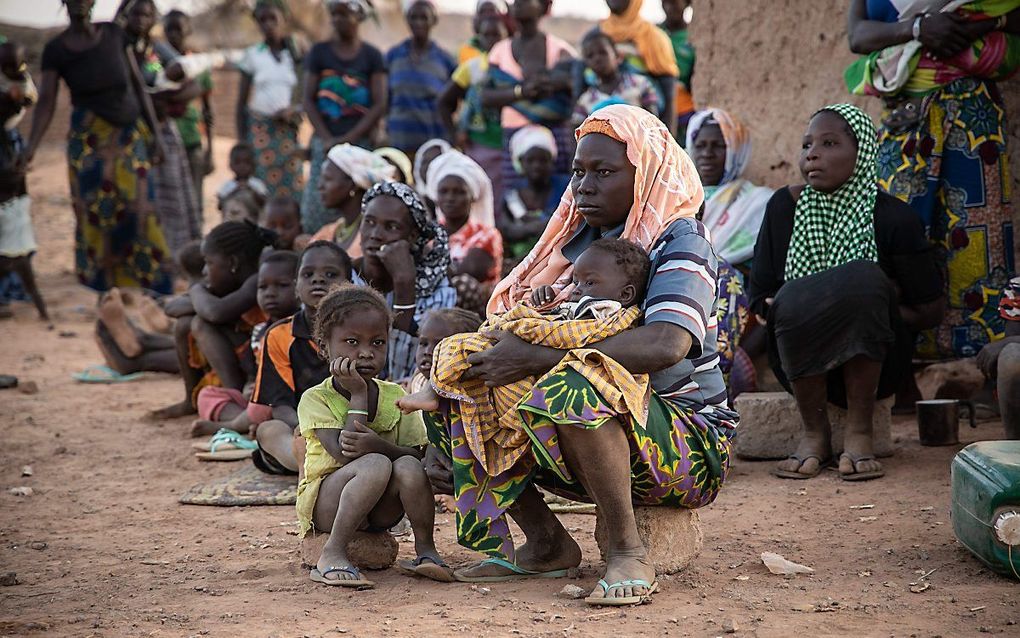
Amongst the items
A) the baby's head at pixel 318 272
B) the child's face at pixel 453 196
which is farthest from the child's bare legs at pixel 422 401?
the child's face at pixel 453 196

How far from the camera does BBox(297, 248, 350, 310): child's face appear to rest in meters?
5.03

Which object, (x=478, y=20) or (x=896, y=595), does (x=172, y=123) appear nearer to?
(x=478, y=20)

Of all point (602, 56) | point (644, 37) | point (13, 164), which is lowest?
point (13, 164)

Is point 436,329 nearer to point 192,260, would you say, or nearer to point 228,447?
point 228,447

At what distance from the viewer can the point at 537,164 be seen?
8.07 metres

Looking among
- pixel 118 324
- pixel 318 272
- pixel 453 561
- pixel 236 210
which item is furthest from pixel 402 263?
pixel 236 210

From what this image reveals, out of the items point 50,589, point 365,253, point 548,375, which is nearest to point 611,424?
point 548,375

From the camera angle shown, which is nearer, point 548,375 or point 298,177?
point 548,375

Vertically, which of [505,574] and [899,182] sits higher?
[899,182]

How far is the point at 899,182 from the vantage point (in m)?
5.64

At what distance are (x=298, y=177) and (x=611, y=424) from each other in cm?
853

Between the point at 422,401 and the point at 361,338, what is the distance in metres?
0.47

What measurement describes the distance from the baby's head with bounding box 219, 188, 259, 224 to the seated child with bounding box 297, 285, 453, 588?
6.20m

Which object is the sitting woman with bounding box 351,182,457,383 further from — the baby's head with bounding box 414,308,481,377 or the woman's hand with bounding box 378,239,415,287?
the baby's head with bounding box 414,308,481,377
